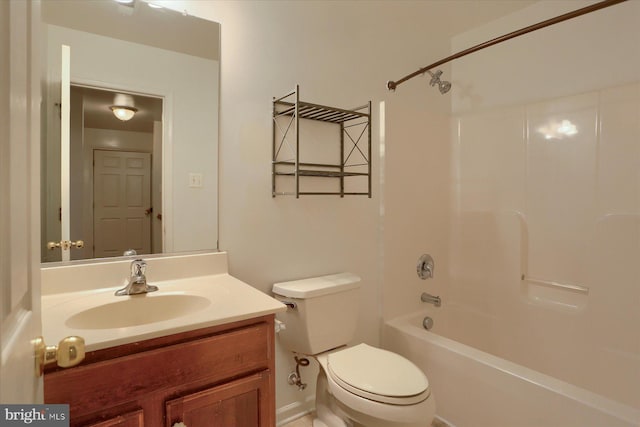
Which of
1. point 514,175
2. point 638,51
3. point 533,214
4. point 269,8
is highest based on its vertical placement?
point 269,8

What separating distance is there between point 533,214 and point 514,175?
0.27 metres

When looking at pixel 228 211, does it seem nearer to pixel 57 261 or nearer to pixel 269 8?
pixel 57 261

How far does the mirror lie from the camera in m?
1.19

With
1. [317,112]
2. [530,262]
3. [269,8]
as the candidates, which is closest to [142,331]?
[317,112]

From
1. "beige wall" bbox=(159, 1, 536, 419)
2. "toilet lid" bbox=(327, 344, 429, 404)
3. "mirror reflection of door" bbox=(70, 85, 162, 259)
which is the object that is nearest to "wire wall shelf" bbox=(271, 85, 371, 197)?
"beige wall" bbox=(159, 1, 536, 419)

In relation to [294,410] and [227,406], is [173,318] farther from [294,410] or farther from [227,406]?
[294,410]

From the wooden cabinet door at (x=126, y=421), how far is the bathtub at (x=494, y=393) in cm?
136

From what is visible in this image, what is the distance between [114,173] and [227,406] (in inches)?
36.9

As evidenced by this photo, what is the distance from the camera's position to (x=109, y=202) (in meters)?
1.28

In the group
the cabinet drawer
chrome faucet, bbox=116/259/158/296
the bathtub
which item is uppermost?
chrome faucet, bbox=116/259/158/296

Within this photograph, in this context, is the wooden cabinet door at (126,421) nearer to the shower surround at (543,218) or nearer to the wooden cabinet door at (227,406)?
the wooden cabinet door at (227,406)

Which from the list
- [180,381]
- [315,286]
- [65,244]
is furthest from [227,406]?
[65,244]

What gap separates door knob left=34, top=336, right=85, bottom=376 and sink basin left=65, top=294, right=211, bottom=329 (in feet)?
1.83

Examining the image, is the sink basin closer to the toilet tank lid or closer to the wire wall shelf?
the toilet tank lid
